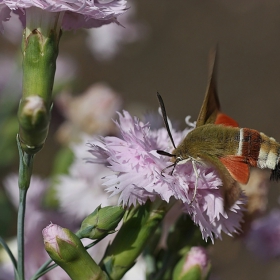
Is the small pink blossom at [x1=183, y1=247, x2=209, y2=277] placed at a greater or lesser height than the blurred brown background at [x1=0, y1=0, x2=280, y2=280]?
greater

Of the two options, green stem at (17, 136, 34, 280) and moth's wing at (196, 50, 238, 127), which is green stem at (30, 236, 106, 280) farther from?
moth's wing at (196, 50, 238, 127)

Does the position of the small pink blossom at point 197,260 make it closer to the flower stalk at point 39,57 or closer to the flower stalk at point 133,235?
the flower stalk at point 133,235

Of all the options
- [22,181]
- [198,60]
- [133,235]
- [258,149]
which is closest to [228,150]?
[258,149]

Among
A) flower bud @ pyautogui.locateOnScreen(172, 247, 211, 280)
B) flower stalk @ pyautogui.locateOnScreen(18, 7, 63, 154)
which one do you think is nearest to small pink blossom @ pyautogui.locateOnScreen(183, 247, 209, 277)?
flower bud @ pyautogui.locateOnScreen(172, 247, 211, 280)

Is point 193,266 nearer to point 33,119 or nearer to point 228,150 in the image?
point 228,150

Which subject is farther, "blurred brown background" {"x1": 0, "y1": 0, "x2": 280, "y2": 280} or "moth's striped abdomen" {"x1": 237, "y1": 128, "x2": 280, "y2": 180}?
"blurred brown background" {"x1": 0, "y1": 0, "x2": 280, "y2": 280}

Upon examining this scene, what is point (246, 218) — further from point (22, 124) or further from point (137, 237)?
point (22, 124)

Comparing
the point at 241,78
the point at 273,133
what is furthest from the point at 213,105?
the point at 241,78
